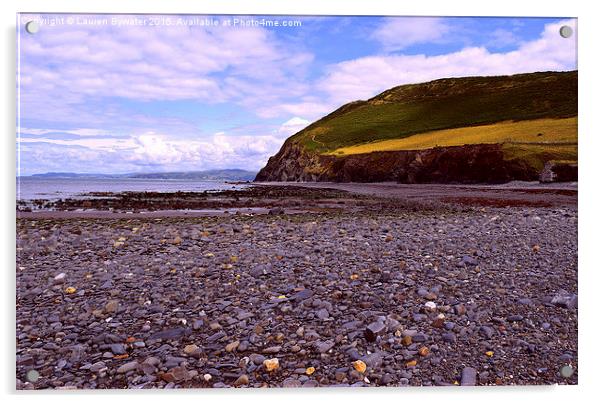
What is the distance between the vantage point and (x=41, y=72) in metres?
4.59

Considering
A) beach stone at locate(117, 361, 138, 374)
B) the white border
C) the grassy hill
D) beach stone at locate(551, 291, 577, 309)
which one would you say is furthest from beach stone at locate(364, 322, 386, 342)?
the grassy hill

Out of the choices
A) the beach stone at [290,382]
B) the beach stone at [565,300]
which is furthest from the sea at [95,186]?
the beach stone at [565,300]

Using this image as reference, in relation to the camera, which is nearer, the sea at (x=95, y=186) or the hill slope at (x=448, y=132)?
the sea at (x=95, y=186)

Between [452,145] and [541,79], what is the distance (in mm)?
1483

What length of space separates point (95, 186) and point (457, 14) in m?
4.89

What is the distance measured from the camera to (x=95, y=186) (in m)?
5.75

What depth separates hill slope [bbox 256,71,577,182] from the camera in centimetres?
515

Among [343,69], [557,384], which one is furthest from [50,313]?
[557,384]

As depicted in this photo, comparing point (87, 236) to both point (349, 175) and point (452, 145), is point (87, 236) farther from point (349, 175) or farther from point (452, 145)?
point (452, 145)

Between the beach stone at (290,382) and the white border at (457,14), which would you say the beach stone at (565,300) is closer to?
the white border at (457,14)

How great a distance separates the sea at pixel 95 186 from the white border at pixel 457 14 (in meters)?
0.18

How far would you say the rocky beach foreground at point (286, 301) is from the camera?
12.8 feet

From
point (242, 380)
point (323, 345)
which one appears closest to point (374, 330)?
point (323, 345)

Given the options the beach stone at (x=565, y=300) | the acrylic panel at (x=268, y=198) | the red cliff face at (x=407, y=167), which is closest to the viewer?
the acrylic panel at (x=268, y=198)
